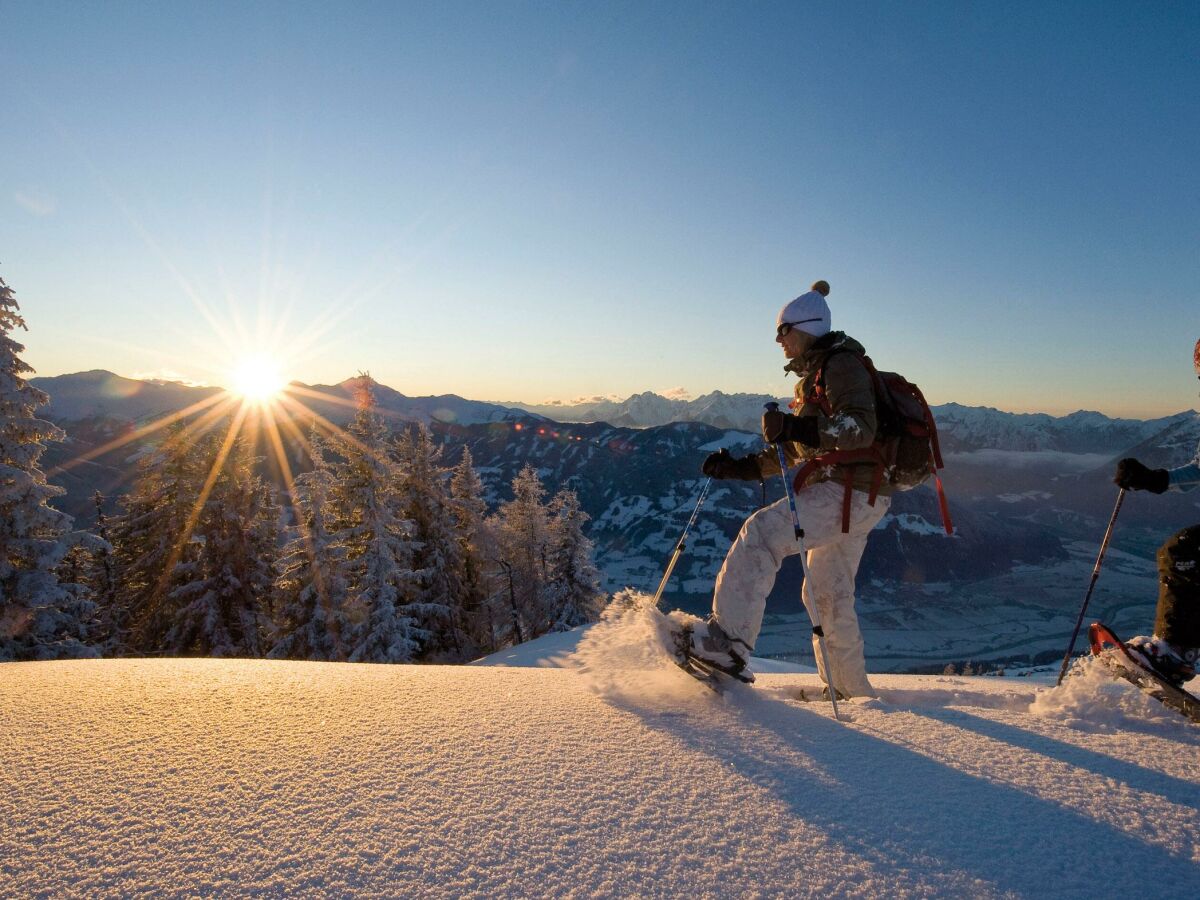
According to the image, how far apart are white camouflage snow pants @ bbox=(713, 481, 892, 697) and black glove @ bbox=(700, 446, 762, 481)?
1.75 feet

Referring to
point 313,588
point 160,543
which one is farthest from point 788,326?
point 160,543

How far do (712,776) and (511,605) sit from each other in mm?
24047

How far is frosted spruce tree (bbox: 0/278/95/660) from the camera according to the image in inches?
477

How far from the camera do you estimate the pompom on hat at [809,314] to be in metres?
3.61

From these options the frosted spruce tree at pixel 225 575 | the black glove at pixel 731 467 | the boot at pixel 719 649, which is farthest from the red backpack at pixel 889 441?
the frosted spruce tree at pixel 225 575

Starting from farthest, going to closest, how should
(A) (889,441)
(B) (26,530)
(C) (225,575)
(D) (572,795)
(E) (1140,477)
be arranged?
(C) (225,575) < (B) (26,530) < (A) (889,441) < (E) (1140,477) < (D) (572,795)

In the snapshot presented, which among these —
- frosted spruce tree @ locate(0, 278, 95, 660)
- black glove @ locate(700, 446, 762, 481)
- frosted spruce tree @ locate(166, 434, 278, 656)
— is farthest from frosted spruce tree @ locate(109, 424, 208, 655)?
black glove @ locate(700, 446, 762, 481)

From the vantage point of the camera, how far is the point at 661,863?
148 cm

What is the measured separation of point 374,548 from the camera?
59.2 ft

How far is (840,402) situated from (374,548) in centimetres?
1730

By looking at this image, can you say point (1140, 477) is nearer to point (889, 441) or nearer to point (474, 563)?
point (889, 441)

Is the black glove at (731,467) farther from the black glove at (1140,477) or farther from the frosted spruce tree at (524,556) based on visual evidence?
the frosted spruce tree at (524,556)

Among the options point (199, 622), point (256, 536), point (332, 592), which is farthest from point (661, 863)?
point (256, 536)

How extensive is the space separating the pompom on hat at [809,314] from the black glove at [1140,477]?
1822 millimetres
